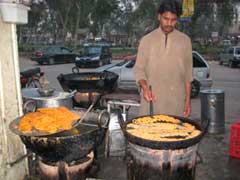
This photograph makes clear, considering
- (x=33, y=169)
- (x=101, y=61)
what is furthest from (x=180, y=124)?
(x=101, y=61)

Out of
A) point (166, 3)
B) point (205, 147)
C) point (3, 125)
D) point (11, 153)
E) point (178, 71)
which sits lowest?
point (205, 147)

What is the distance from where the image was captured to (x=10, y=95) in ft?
12.5

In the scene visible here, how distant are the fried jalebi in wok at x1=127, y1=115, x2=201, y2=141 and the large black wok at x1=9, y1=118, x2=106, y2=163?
1.36 ft

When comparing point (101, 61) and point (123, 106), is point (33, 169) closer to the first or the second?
point (123, 106)

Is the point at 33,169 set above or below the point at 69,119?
below

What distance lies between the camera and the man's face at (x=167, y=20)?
338 centimetres

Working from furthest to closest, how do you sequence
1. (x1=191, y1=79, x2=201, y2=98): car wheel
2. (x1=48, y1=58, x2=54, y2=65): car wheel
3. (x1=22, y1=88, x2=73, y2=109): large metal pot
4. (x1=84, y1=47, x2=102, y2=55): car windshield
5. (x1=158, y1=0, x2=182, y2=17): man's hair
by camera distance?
1. (x1=48, y1=58, x2=54, y2=65): car wheel
2. (x1=84, y1=47, x2=102, y2=55): car windshield
3. (x1=191, y1=79, x2=201, y2=98): car wheel
4. (x1=22, y1=88, x2=73, y2=109): large metal pot
5. (x1=158, y1=0, x2=182, y2=17): man's hair

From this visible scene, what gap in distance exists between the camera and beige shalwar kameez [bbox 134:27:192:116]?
3.61 m

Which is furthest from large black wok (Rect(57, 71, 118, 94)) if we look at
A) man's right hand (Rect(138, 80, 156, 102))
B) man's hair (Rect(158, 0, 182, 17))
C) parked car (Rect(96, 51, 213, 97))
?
parked car (Rect(96, 51, 213, 97))

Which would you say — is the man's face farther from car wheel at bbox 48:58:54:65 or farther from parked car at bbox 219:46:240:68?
car wheel at bbox 48:58:54:65

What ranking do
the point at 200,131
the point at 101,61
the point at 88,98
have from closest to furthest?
the point at 200,131, the point at 88,98, the point at 101,61

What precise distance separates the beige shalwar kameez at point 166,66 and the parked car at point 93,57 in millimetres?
20647

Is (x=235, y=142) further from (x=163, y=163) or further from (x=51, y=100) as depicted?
(x=51, y=100)

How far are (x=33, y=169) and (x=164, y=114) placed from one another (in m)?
2.09
